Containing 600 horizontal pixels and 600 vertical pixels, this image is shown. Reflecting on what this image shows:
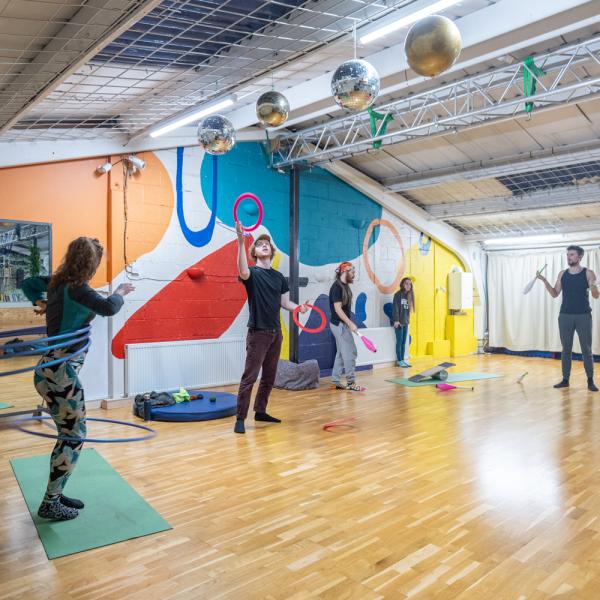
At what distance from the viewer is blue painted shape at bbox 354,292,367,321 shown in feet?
28.5

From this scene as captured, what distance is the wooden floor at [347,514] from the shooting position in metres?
2.17

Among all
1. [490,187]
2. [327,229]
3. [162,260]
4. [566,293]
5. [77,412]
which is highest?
[490,187]

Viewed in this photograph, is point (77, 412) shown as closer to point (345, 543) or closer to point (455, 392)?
point (345, 543)

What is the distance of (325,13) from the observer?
11.3ft

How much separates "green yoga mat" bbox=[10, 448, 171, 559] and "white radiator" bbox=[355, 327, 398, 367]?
5235 mm

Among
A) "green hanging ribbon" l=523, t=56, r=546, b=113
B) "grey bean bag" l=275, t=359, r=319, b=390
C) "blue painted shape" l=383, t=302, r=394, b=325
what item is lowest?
"grey bean bag" l=275, t=359, r=319, b=390

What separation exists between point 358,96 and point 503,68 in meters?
2.68

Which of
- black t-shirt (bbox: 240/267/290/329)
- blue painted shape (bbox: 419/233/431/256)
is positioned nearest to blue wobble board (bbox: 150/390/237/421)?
black t-shirt (bbox: 240/267/290/329)

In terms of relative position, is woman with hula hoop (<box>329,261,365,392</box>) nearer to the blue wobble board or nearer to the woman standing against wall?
the blue wobble board

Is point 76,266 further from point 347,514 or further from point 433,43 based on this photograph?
point 433,43

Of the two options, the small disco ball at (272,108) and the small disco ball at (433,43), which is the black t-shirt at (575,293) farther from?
the small disco ball at (433,43)

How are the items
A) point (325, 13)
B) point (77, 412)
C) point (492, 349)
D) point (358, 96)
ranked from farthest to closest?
point (492, 349) → point (325, 13) → point (358, 96) → point (77, 412)

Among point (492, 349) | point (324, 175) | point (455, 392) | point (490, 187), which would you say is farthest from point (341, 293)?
point (492, 349)

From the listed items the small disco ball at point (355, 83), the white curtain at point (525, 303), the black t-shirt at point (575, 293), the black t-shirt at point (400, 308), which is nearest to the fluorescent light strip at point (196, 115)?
the small disco ball at point (355, 83)
